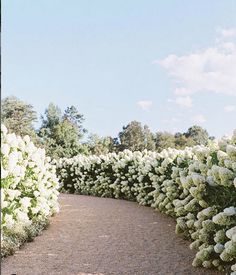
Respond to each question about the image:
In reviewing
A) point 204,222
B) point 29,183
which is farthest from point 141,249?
point 29,183

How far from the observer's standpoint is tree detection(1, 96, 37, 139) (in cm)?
2922

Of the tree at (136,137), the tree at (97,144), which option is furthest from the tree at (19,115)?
the tree at (136,137)

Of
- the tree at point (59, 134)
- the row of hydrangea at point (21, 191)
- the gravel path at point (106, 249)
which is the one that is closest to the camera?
the gravel path at point (106, 249)

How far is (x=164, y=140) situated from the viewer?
4100 cm

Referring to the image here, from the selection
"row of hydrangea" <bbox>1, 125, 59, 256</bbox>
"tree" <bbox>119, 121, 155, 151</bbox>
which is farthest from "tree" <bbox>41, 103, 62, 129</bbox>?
"row of hydrangea" <bbox>1, 125, 59, 256</bbox>

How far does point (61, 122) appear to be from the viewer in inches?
1179

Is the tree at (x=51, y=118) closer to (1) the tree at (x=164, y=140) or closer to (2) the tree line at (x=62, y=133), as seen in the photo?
(2) the tree line at (x=62, y=133)

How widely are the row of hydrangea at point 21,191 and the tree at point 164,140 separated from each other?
1182 inches

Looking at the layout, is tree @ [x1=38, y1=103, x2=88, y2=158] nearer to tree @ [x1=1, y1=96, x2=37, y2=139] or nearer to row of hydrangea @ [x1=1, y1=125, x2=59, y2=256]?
tree @ [x1=1, y1=96, x2=37, y2=139]

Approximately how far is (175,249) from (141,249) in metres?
0.49

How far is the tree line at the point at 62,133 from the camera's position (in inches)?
1065

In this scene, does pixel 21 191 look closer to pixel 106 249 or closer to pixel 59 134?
pixel 106 249

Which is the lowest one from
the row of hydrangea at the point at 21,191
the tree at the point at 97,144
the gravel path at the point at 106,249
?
the gravel path at the point at 106,249

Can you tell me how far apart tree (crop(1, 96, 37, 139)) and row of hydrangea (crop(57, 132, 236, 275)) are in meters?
11.6
